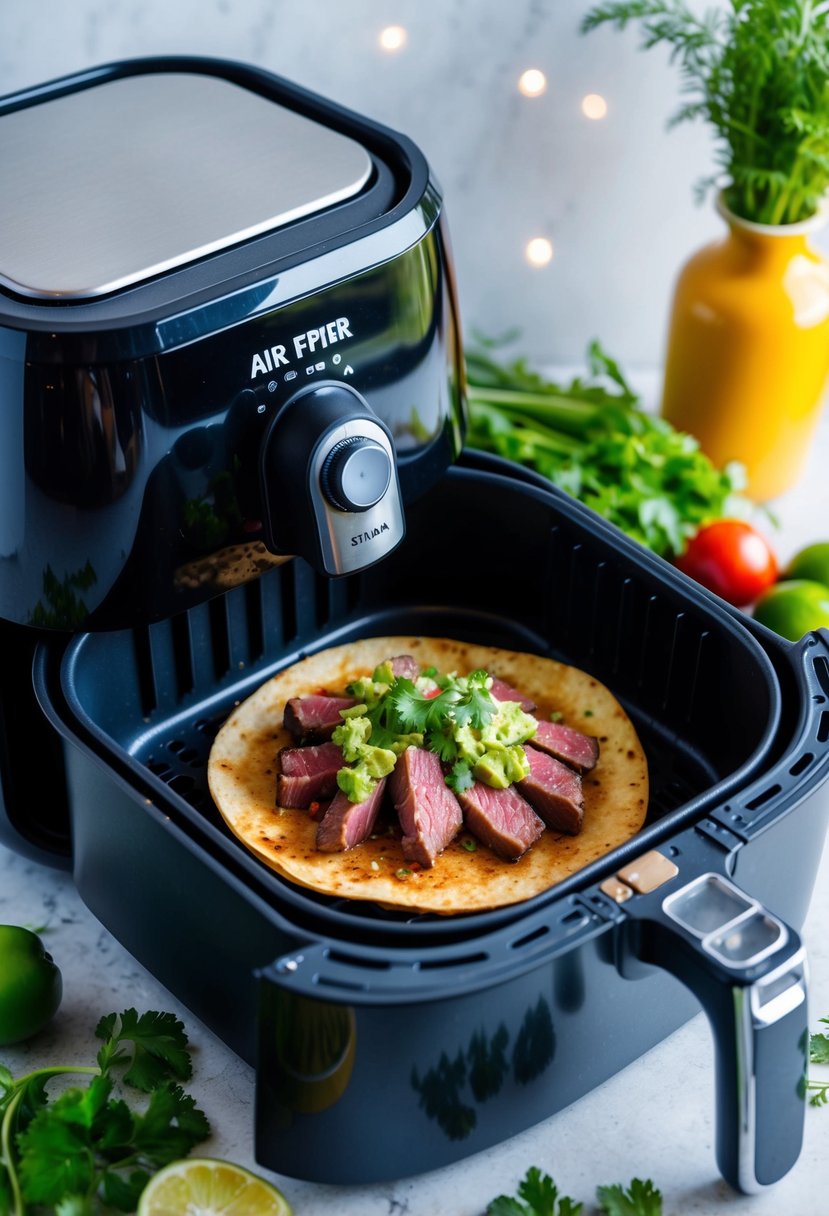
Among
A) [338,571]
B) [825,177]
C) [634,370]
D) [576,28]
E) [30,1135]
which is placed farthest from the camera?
[634,370]

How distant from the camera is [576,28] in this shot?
166 centimetres

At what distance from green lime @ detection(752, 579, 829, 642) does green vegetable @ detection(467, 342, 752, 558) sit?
123 millimetres

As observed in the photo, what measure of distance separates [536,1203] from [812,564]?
854 millimetres

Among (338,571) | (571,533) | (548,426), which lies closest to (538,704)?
(571,533)

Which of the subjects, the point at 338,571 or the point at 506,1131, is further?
the point at 338,571

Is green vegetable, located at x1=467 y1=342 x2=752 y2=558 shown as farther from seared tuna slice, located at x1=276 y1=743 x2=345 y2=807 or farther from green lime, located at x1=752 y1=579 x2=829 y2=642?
seared tuna slice, located at x1=276 y1=743 x2=345 y2=807

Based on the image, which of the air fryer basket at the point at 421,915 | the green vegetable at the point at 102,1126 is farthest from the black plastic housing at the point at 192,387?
the green vegetable at the point at 102,1126

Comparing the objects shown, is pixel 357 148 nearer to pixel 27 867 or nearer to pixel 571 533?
pixel 571 533

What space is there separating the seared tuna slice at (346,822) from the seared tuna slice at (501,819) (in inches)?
2.9

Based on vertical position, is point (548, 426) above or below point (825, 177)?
below

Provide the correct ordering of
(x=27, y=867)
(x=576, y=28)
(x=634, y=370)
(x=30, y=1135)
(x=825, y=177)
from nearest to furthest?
1. (x=30, y=1135)
2. (x=27, y=867)
3. (x=825, y=177)
4. (x=576, y=28)
5. (x=634, y=370)

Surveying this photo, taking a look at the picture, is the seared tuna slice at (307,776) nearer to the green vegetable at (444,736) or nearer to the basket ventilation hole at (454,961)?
the green vegetable at (444,736)

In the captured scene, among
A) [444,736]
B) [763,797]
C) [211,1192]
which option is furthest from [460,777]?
[211,1192]

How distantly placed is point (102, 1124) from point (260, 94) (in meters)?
0.90
